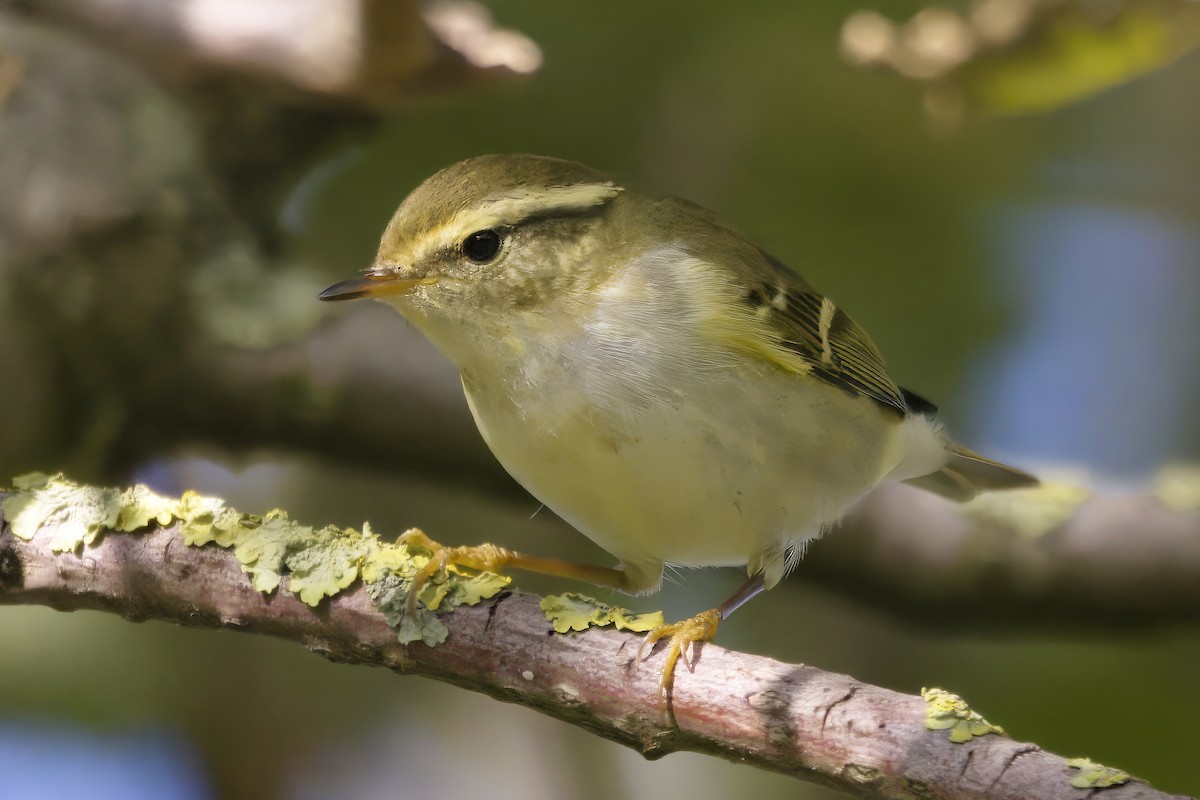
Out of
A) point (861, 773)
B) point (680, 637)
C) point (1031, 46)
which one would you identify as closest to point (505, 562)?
point (680, 637)

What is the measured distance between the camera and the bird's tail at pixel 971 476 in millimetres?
2912

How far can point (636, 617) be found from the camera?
69.5 inches

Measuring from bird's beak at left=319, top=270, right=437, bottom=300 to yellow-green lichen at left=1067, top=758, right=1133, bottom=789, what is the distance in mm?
1338

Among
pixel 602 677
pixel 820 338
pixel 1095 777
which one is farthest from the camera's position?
pixel 820 338

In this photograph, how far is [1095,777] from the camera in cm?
133

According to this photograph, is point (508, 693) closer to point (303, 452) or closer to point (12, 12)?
point (303, 452)

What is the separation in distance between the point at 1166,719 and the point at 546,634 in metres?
2.35

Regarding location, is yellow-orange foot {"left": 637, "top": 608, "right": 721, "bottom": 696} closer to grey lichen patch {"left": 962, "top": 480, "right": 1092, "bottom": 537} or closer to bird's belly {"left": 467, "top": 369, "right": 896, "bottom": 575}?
bird's belly {"left": 467, "top": 369, "right": 896, "bottom": 575}

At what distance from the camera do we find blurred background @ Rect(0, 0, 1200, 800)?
10.2 ft

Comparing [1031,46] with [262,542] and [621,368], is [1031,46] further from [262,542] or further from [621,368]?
[262,542]

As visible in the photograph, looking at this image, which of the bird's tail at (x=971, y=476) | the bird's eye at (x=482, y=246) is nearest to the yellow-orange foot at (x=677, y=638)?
the bird's eye at (x=482, y=246)

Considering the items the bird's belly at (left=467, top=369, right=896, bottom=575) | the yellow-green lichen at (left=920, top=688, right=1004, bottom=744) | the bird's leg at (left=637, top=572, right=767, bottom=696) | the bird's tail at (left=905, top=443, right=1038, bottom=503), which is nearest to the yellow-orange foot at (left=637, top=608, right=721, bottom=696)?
the bird's leg at (left=637, top=572, right=767, bottom=696)

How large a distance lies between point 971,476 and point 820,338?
0.81m

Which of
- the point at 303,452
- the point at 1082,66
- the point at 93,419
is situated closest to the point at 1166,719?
the point at 1082,66
